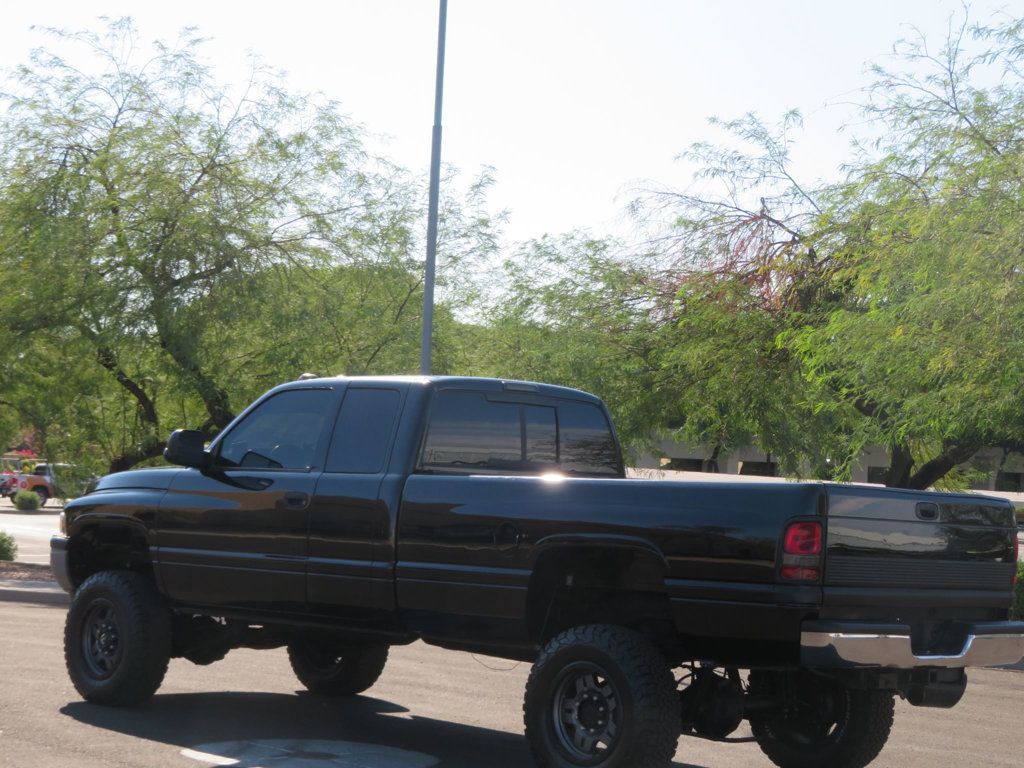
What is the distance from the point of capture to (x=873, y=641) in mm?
5820

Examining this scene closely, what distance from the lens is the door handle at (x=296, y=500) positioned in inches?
309

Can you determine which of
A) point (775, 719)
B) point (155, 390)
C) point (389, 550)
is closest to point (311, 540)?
point (389, 550)

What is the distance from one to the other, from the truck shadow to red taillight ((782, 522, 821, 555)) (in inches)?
95.5

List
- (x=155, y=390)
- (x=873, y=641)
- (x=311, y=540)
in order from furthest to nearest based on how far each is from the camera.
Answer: (x=155, y=390), (x=311, y=540), (x=873, y=641)

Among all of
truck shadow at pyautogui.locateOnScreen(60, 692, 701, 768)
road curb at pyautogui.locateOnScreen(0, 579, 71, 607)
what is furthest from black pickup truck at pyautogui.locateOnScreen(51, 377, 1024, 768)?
road curb at pyautogui.locateOnScreen(0, 579, 71, 607)

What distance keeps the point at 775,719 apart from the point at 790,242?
47.0 feet

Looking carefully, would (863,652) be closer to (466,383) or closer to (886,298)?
(466,383)

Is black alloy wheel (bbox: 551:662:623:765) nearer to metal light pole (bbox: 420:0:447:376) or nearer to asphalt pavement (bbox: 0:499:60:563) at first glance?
metal light pole (bbox: 420:0:447:376)

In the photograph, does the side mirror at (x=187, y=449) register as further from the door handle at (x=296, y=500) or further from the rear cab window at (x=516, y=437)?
the rear cab window at (x=516, y=437)

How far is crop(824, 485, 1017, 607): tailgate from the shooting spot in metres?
5.91

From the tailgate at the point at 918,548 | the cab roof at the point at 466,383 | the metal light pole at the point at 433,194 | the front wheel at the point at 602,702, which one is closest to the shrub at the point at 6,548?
the metal light pole at the point at 433,194

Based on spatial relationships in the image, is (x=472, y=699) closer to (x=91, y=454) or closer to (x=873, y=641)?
(x=873, y=641)

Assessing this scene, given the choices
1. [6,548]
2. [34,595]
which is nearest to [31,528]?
[6,548]

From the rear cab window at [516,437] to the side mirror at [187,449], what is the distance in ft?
5.15
